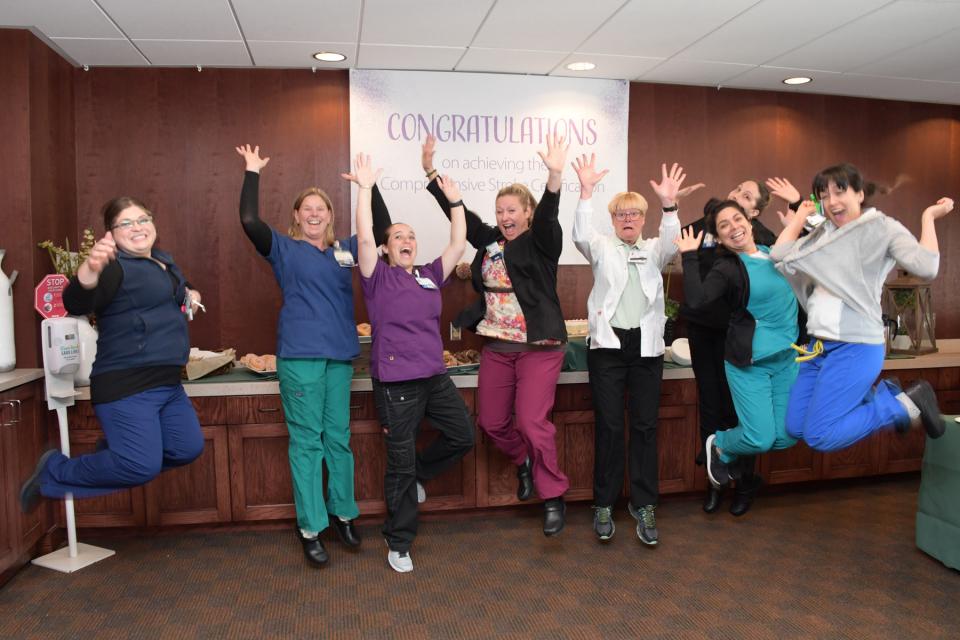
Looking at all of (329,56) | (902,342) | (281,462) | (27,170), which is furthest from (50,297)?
(902,342)

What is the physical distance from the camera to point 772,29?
12.6 ft

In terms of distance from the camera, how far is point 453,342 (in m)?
4.64

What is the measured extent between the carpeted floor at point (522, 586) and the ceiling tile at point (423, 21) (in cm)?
262

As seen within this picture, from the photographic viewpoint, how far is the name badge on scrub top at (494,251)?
358 centimetres

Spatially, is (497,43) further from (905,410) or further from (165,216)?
(905,410)

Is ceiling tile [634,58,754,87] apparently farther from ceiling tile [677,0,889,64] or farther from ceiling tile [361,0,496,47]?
ceiling tile [361,0,496,47]

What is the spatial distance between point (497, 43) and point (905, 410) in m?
2.74

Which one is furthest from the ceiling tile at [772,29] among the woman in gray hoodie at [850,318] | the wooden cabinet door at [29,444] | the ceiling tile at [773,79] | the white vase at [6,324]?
the wooden cabinet door at [29,444]

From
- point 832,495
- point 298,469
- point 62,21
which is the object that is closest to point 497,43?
point 62,21

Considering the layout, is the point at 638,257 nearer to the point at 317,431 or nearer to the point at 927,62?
the point at 317,431

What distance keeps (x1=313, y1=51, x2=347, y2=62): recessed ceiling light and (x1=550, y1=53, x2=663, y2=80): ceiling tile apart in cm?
132

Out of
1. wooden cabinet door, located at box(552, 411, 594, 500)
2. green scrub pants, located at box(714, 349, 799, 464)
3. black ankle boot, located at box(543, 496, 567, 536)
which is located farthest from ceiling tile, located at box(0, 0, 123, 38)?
green scrub pants, located at box(714, 349, 799, 464)

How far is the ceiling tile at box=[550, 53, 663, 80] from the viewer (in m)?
4.32

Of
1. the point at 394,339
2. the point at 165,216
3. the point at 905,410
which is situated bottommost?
the point at 905,410
